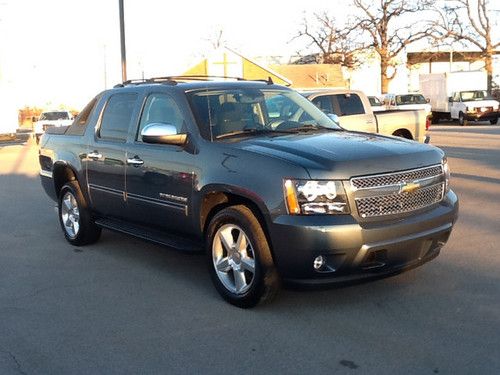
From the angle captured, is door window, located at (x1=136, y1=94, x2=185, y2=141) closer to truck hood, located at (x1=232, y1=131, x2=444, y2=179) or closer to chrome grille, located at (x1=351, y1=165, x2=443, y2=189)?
truck hood, located at (x1=232, y1=131, x2=444, y2=179)

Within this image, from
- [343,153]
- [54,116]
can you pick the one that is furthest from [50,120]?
[343,153]

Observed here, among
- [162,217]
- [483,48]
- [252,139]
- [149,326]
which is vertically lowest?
[149,326]

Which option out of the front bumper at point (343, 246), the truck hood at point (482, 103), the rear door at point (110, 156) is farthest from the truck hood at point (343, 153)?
the truck hood at point (482, 103)

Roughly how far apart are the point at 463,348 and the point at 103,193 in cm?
406

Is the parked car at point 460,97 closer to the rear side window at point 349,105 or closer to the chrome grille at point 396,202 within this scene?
the rear side window at point 349,105

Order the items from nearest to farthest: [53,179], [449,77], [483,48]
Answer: [53,179] → [449,77] → [483,48]

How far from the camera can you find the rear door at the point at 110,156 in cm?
629

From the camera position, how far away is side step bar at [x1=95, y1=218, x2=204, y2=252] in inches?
215

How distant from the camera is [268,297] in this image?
4.84 meters

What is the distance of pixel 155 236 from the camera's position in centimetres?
587

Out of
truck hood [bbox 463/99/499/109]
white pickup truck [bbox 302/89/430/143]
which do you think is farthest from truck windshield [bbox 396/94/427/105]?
white pickup truck [bbox 302/89/430/143]

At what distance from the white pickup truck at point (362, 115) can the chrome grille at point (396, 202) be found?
22.0ft

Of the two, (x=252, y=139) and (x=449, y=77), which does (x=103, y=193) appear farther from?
(x=449, y=77)

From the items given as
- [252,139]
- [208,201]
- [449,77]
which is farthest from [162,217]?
[449,77]
